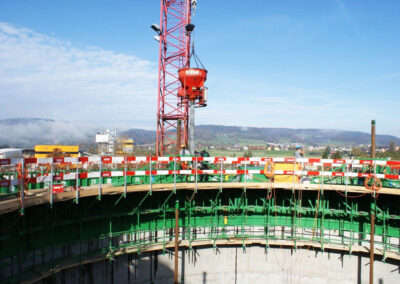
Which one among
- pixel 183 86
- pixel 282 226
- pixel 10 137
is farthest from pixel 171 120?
pixel 10 137

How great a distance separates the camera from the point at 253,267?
1473 centimetres

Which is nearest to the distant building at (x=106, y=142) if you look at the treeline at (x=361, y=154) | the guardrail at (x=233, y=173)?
the guardrail at (x=233, y=173)

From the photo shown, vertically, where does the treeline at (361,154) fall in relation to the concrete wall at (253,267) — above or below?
above

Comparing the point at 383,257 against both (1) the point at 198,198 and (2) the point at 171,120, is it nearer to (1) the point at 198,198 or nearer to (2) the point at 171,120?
(1) the point at 198,198

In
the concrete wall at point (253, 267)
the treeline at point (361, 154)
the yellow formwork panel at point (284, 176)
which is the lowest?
the concrete wall at point (253, 267)

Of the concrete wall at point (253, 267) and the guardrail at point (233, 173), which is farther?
the concrete wall at point (253, 267)

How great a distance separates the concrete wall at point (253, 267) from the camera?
1337cm

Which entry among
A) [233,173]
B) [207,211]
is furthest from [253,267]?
[233,173]

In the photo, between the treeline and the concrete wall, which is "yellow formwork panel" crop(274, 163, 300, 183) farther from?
the treeline

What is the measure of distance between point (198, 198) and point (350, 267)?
7867mm

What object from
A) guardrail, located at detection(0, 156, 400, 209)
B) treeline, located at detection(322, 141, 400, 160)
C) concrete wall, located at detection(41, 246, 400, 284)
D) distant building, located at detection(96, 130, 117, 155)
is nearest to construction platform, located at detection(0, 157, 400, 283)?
guardrail, located at detection(0, 156, 400, 209)

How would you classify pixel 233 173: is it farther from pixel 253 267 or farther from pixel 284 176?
pixel 253 267

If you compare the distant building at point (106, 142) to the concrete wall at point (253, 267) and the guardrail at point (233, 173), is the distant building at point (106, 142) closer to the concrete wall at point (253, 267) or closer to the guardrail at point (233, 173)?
the guardrail at point (233, 173)

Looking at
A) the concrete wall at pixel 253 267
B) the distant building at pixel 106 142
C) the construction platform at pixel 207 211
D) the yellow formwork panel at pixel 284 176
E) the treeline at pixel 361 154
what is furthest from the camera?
the treeline at pixel 361 154
